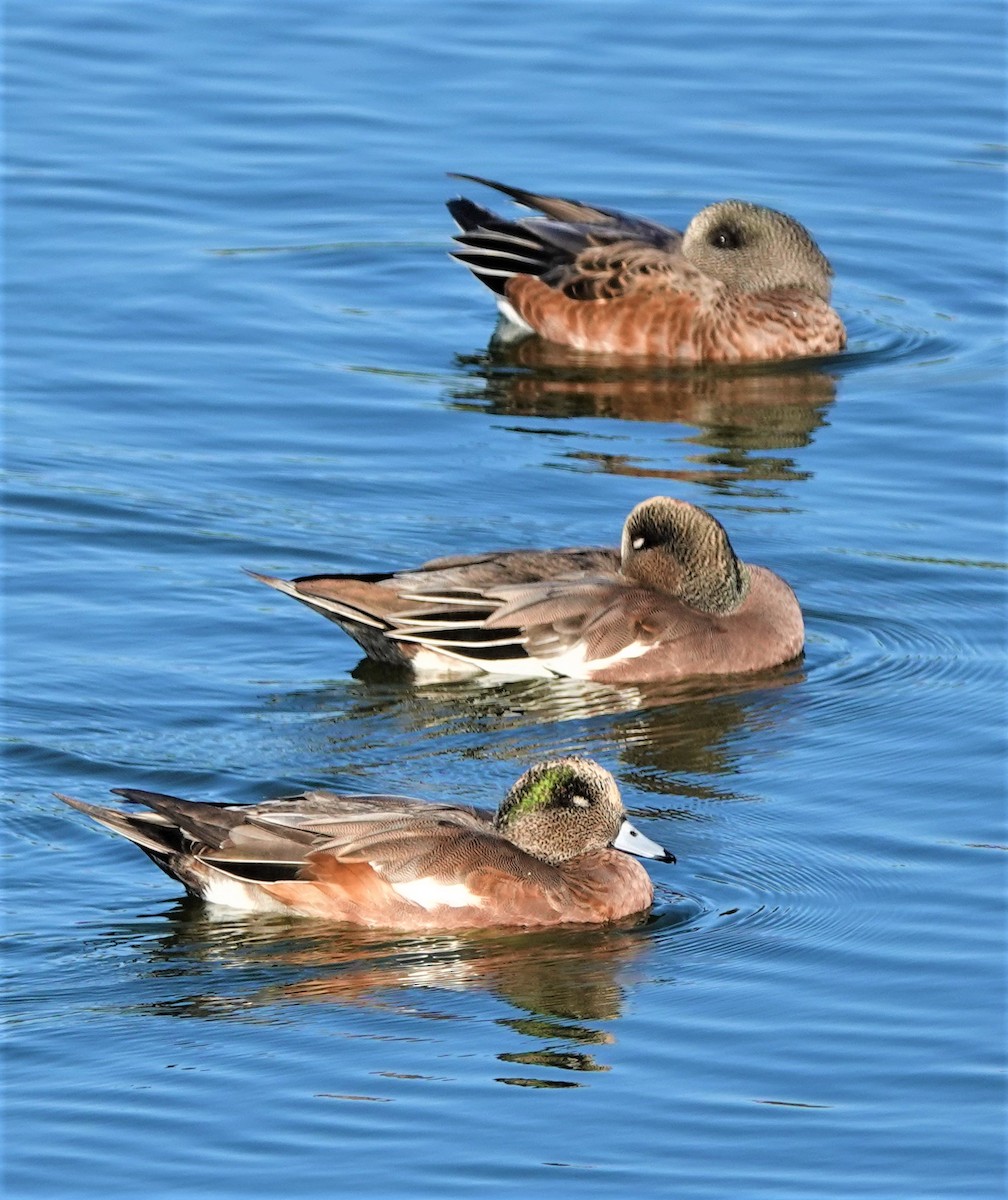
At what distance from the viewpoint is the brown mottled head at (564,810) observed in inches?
356

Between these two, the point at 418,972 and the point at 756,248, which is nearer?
the point at 418,972

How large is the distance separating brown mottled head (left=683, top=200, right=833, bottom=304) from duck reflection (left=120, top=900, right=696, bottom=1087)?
7628mm

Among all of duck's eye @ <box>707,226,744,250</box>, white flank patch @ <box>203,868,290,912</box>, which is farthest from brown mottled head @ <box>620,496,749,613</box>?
duck's eye @ <box>707,226,744,250</box>

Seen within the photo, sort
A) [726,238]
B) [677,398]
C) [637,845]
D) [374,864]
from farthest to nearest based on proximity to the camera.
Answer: [726,238]
[677,398]
[637,845]
[374,864]

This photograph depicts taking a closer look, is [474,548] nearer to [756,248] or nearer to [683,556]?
[683,556]

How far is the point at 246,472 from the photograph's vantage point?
525 inches

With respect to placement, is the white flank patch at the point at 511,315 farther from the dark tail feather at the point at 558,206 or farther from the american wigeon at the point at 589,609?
the american wigeon at the point at 589,609

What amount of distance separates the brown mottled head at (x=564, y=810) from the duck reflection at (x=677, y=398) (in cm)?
478

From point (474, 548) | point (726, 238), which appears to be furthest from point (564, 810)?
point (726, 238)

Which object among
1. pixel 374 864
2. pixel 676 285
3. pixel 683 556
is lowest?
pixel 374 864

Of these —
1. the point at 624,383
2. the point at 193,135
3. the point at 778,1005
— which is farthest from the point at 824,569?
the point at 193,135

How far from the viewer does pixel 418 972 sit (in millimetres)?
8508

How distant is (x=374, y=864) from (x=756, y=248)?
8090mm

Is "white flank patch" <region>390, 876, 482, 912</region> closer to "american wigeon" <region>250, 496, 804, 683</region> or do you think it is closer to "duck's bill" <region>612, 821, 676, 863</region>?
"duck's bill" <region>612, 821, 676, 863</region>
